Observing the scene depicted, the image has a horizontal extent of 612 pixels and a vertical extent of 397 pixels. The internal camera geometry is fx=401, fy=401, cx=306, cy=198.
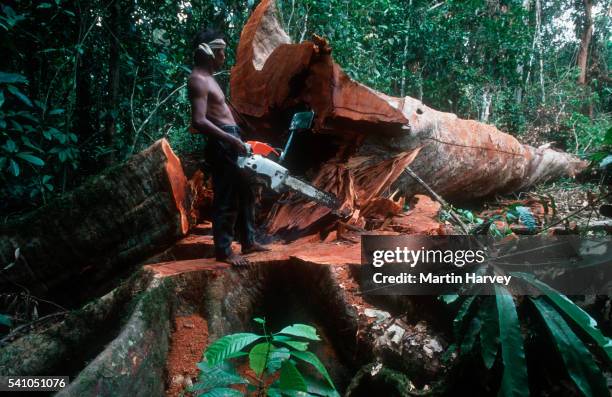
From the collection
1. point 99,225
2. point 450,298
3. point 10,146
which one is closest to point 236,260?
point 99,225

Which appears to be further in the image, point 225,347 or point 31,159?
point 31,159

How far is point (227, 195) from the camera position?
2.54m

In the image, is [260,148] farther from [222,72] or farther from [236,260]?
[222,72]

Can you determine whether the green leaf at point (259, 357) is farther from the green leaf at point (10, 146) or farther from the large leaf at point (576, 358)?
the green leaf at point (10, 146)

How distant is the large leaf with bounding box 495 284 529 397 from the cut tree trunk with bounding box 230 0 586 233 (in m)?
1.55

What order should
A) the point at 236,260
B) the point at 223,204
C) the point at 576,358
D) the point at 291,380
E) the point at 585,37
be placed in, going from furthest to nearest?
the point at 585,37, the point at 223,204, the point at 236,260, the point at 576,358, the point at 291,380

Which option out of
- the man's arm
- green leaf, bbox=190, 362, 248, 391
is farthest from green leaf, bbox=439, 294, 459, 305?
the man's arm

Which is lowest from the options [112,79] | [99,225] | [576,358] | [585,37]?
[576,358]

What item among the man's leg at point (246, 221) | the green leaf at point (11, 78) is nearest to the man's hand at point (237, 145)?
the man's leg at point (246, 221)

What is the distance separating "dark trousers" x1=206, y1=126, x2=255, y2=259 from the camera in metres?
2.45

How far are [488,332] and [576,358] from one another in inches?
11.4

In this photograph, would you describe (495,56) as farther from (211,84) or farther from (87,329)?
(87,329)

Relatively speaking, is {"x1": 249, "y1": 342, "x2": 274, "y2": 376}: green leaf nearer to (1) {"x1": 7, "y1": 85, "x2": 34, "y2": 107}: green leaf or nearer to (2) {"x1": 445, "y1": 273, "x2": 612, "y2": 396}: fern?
(2) {"x1": 445, "y1": 273, "x2": 612, "y2": 396}: fern

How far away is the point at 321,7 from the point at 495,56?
5553mm
